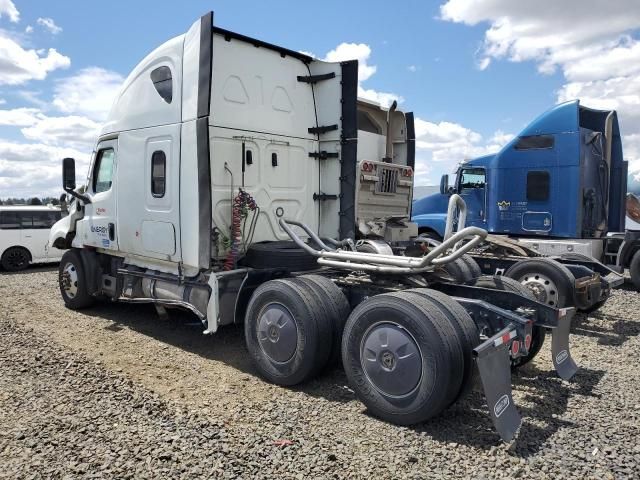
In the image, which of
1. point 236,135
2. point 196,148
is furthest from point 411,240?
point 196,148

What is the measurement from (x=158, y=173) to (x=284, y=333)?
2.66 m

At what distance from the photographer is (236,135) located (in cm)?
595

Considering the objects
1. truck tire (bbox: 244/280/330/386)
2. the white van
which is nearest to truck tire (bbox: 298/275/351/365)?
truck tire (bbox: 244/280/330/386)

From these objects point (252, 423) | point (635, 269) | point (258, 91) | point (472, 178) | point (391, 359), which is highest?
point (258, 91)

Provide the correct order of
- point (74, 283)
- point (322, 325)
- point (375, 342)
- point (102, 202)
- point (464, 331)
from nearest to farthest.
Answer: point (464, 331)
point (375, 342)
point (322, 325)
point (102, 202)
point (74, 283)

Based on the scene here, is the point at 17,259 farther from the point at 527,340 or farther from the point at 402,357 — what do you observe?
the point at 527,340

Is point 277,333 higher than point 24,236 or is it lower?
lower

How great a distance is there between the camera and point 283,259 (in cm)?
564

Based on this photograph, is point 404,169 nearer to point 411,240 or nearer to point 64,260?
point 411,240

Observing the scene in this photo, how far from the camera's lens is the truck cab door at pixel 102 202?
7.11 m

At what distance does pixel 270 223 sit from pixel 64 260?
3856 millimetres

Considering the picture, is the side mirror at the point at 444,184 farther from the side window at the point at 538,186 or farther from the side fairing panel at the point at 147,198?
the side fairing panel at the point at 147,198

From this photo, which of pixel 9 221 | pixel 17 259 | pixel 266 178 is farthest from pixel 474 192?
pixel 9 221

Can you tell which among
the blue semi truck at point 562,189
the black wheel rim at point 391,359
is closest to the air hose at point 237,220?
the black wheel rim at point 391,359
